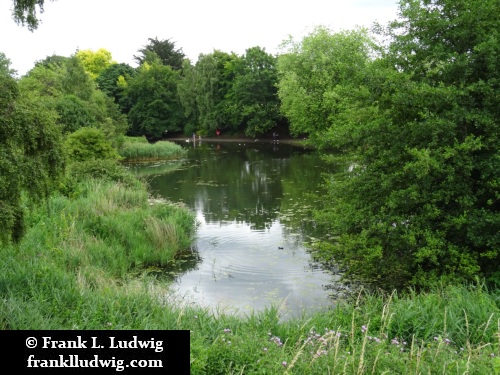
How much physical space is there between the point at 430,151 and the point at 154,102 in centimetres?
5495

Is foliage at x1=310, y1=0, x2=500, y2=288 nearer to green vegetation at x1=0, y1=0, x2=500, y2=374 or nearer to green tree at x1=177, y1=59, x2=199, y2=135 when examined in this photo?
green vegetation at x1=0, y1=0, x2=500, y2=374

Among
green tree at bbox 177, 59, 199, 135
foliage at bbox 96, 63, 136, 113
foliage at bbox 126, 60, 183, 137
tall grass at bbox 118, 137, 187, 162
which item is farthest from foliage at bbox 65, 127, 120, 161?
foliage at bbox 96, 63, 136, 113

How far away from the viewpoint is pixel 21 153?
5.59 meters

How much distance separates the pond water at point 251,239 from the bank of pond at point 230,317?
3.40 ft

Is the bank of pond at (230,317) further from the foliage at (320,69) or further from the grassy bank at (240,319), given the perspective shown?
the foliage at (320,69)

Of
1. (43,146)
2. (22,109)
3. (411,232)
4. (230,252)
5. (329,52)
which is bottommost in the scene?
(230,252)

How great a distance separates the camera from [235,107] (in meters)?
54.6

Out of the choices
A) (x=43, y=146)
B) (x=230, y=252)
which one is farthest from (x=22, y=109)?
(x=230, y=252)

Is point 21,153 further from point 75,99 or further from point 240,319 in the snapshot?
point 75,99

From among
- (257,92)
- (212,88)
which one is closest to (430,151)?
(257,92)

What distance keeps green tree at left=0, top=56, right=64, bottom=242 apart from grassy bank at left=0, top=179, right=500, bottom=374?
133cm

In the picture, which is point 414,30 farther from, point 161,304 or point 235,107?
point 235,107

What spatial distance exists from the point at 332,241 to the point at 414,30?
6427 millimetres

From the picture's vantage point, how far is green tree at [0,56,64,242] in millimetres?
5316
